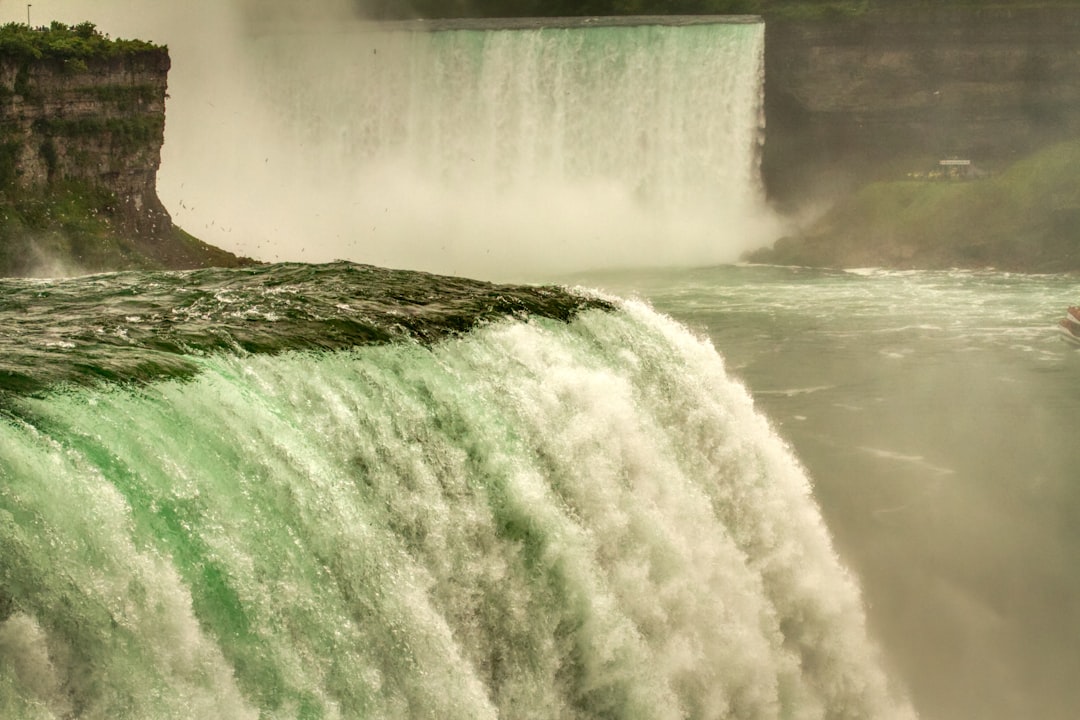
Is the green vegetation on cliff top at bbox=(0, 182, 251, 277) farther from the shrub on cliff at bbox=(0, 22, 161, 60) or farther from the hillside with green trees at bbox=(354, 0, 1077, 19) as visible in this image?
the hillside with green trees at bbox=(354, 0, 1077, 19)

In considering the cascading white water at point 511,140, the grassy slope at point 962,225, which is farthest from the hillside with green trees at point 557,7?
the grassy slope at point 962,225

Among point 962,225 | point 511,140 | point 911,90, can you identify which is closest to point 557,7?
point 511,140

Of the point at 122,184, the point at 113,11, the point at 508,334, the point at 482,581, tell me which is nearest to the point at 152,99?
the point at 122,184

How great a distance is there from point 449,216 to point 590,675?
37516 millimetres

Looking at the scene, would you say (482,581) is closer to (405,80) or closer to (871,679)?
(871,679)

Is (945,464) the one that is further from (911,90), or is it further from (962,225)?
(911,90)

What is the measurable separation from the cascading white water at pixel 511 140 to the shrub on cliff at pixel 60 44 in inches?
590

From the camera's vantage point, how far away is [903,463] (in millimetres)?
21875

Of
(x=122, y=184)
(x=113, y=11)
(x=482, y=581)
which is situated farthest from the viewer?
(x=113, y=11)

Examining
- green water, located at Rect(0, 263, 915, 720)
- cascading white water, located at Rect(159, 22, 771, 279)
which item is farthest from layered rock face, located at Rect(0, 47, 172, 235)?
cascading white water, located at Rect(159, 22, 771, 279)

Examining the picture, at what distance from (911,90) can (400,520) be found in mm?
41810

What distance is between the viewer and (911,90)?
1893 inches

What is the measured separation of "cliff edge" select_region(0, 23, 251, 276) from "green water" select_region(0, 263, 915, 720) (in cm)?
1352

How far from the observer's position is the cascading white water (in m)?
47.1
